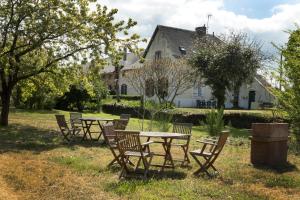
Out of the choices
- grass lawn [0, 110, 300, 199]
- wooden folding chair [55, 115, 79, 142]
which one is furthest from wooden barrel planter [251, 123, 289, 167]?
wooden folding chair [55, 115, 79, 142]

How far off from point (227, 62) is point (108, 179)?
828 inches

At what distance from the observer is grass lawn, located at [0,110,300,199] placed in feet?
25.7

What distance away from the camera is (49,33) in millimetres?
16844

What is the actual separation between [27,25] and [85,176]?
9.53 metres

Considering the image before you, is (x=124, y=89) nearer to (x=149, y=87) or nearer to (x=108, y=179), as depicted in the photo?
(x=149, y=87)

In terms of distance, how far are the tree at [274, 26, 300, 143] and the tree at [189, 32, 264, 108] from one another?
14229mm

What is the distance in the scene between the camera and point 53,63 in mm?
18109

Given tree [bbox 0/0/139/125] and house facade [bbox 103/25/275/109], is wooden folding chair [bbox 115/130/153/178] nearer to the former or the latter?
tree [bbox 0/0/139/125]

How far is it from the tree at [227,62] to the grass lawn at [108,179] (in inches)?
634

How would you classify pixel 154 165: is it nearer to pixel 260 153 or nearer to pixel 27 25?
pixel 260 153

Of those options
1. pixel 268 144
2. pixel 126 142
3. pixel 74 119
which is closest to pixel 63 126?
pixel 74 119

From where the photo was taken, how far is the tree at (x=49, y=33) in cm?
1678

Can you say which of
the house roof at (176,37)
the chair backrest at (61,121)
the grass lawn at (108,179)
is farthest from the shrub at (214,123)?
the house roof at (176,37)

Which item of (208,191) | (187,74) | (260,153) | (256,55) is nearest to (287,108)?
(260,153)
